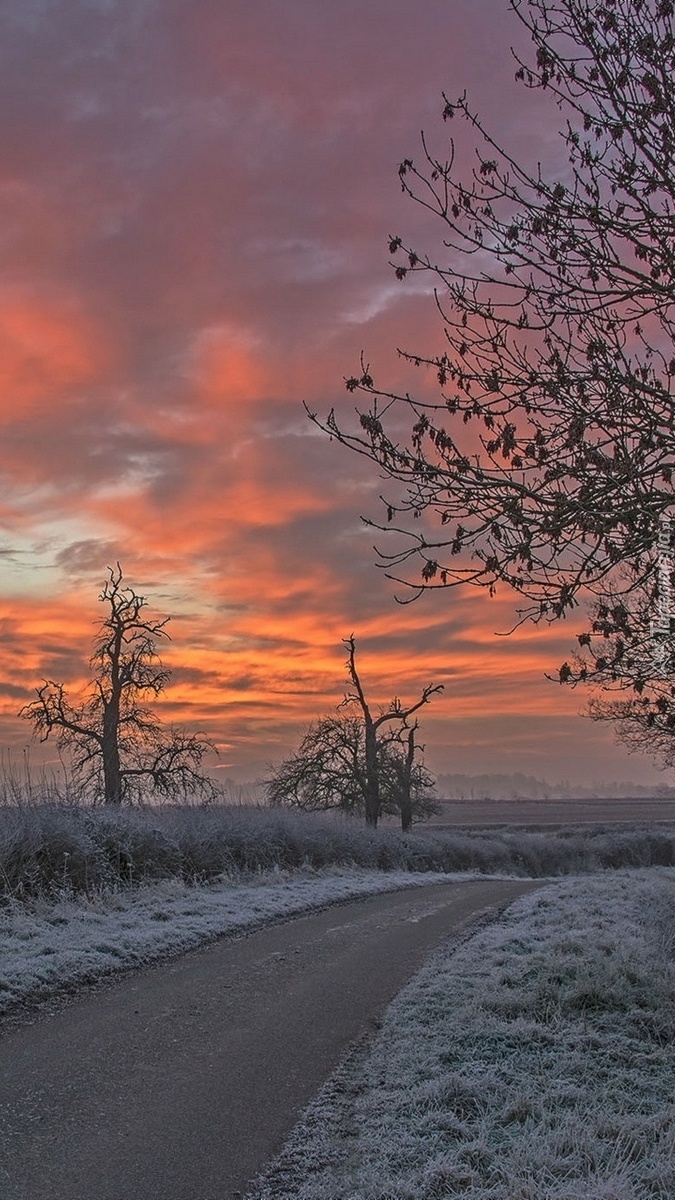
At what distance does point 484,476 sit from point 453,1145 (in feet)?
13.7

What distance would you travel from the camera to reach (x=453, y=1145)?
17.4 feet

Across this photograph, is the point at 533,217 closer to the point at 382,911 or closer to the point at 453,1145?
the point at 453,1145

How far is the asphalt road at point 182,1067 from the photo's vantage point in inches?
193

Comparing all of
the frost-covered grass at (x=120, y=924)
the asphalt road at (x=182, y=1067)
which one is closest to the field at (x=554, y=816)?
the frost-covered grass at (x=120, y=924)

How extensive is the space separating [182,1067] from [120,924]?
17.4ft

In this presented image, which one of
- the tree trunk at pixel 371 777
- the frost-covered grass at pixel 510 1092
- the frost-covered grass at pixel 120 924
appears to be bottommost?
the frost-covered grass at pixel 510 1092

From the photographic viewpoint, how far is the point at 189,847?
17.1 meters

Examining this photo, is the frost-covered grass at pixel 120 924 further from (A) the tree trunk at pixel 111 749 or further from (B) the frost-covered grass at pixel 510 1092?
(A) the tree trunk at pixel 111 749

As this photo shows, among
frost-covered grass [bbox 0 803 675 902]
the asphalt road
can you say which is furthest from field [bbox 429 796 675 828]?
the asphalt road

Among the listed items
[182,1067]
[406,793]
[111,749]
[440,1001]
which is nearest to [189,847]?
[440,1001]

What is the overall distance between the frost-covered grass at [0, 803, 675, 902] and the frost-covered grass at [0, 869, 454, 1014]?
54cm

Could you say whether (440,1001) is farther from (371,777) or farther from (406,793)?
(406,793)

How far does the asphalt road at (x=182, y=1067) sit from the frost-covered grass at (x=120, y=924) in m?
0.42

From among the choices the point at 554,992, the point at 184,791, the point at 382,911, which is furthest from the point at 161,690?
the point at 554,992
